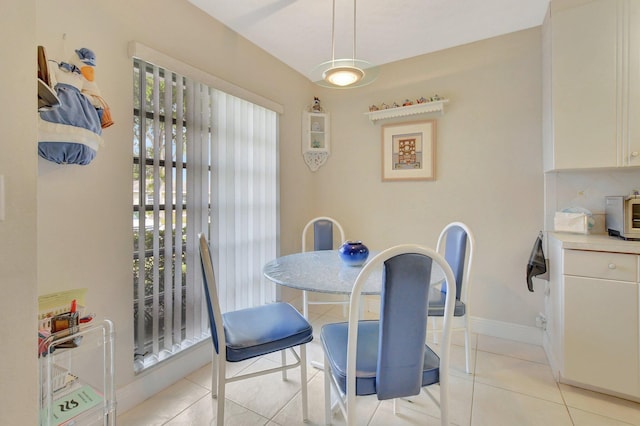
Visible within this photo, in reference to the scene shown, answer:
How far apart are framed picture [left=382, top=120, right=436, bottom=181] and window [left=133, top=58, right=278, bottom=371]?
127 centimetres

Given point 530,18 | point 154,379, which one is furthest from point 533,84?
point 154,379

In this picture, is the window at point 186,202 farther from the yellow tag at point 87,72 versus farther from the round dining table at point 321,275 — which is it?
the round dining table at point 321,275

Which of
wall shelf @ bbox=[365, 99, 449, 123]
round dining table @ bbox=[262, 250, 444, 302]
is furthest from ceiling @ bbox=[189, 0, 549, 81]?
round dining table @ bbox=[262, 250, 444, 302]

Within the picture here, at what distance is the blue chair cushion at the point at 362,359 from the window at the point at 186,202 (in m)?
1.06

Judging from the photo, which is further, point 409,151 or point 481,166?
point 409,151

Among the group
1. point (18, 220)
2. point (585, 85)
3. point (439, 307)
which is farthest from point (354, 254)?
point (585, 85)

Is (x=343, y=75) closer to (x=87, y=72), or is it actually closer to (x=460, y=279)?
(x=87, y=72)

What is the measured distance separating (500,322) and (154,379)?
267 cm

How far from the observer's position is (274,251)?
9.12 ft

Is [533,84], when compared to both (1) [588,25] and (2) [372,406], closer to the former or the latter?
(1) [588,25]

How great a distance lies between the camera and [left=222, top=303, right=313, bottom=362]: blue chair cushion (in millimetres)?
1403

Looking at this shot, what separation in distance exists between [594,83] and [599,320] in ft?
4.84

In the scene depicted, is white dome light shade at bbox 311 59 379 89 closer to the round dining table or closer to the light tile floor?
the round dining table

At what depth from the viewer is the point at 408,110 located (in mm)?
2723
